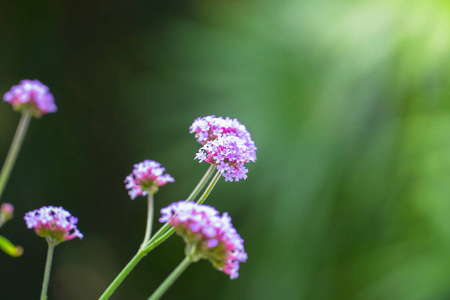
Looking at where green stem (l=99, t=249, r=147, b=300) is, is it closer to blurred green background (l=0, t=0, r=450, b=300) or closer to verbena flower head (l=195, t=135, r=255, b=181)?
verbena flower head (l=195, t=135, r=255, b=181)

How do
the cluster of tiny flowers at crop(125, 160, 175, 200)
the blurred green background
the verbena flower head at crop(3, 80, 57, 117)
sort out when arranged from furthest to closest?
the blurred green background, the cluster of tiny flowers at crop(125, 160, 175, 200), the verbena flower head at crop(3, 80, 57, 117)

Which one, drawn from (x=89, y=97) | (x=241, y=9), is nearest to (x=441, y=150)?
(x=241, y=9)

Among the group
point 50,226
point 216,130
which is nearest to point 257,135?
point 216,130

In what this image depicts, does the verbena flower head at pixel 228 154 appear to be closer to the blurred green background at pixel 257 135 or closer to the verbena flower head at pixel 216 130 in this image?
the verbena flower head at pixel 216 130

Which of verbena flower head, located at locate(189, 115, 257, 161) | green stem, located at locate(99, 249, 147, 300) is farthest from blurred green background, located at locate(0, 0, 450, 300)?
green stem, located at locate(99, 249, 147, 300)

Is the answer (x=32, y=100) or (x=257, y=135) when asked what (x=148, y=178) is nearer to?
(x=32, y=100)

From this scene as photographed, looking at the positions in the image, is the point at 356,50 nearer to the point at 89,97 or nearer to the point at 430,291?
the point at 430,291

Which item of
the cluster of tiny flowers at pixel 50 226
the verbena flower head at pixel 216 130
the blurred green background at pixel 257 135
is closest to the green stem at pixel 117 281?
the cluster of tiny flowers at pixel 50 226
